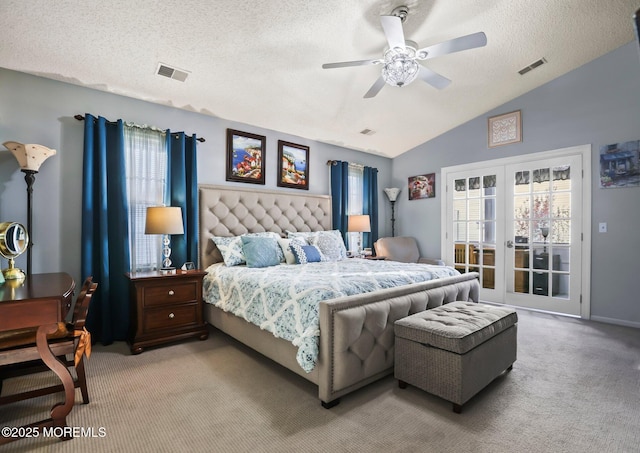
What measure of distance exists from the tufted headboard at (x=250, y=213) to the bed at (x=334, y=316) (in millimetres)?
12

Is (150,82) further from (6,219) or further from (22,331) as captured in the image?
(22,331)

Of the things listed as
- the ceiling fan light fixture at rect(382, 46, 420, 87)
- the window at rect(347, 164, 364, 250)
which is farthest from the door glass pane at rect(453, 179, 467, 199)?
the ceiling fan light fixture at rect(382, 46, 420, 87)

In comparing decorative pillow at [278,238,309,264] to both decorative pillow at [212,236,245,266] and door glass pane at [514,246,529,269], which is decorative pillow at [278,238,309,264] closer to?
decorative pillow at [212,236,245,266]

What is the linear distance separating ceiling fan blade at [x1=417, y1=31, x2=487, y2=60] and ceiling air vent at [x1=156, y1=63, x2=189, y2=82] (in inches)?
89.4

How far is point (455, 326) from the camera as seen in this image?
2121 mm

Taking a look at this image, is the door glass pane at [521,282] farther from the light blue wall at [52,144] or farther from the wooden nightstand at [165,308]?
the light blue wall at [52,144]

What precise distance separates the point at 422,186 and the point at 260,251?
3.58 metres

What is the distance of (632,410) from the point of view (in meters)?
2.01

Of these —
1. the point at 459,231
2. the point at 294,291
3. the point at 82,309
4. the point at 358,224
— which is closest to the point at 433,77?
the point at 294,291

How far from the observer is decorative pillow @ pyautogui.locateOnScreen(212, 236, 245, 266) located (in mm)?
3570

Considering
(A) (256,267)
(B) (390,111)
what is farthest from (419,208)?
(A) (256,267)

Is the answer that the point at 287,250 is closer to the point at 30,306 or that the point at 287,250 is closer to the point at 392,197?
the point at 30,306

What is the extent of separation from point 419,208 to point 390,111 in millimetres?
2048

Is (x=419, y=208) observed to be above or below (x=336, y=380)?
above
